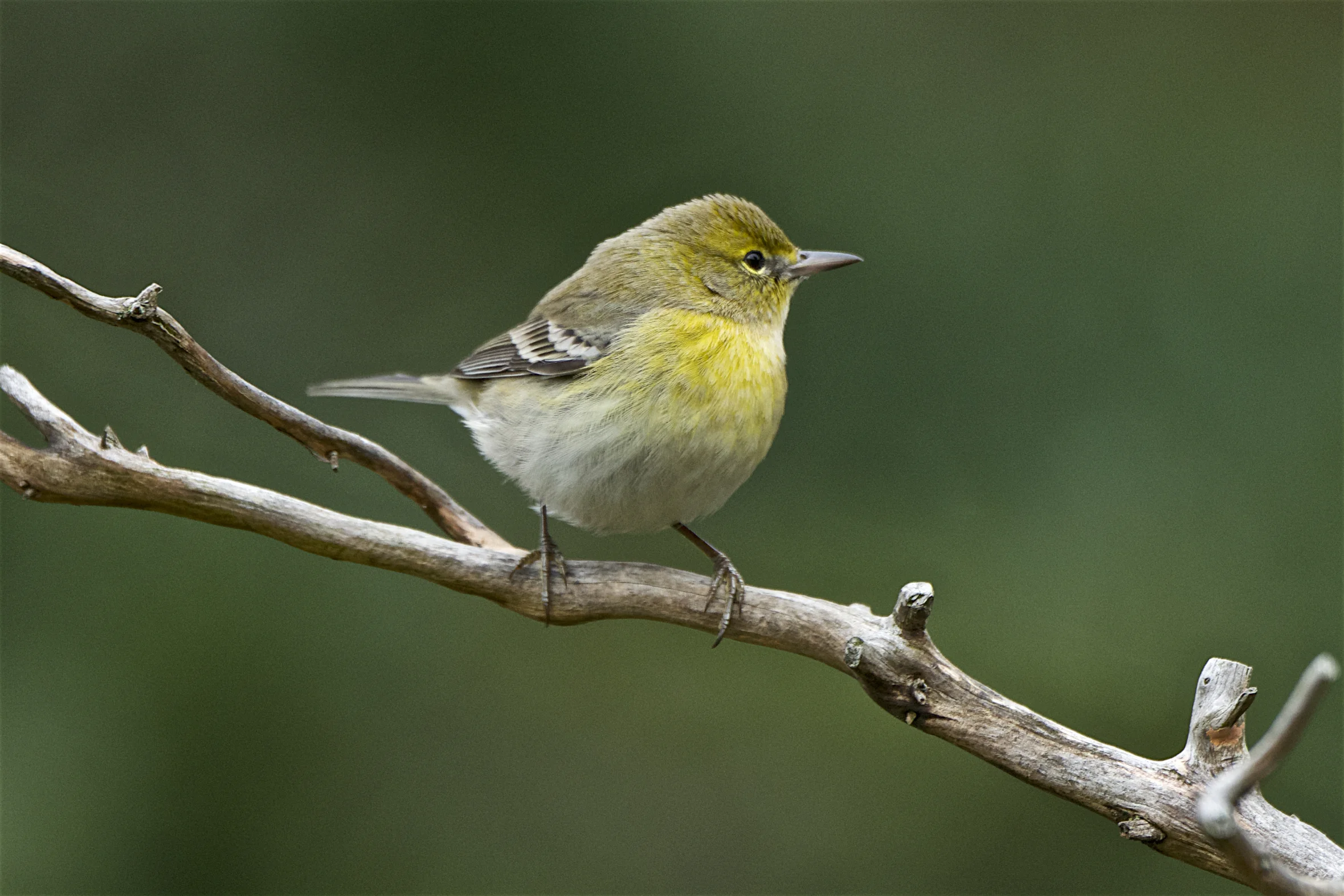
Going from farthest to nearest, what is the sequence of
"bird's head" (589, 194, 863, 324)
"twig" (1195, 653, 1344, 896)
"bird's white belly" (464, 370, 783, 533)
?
"bird's head" (589, 194, 863, 324) < "bird's white belly" (464, 370, 783, 533) < "twig" (1195, 653, 1344, 896)

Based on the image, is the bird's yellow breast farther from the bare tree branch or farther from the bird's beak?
the bare tree branch

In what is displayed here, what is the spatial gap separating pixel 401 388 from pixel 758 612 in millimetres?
1502

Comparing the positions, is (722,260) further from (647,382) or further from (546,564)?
(546,564)

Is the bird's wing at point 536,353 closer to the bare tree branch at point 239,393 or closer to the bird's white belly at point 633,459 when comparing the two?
the bird's white belly at point 633,459

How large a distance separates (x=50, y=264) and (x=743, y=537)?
311 centimetres

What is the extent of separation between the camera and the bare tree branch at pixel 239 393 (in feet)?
7.60

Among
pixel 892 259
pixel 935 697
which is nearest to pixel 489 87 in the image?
pixel 892 259

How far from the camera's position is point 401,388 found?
3.66m

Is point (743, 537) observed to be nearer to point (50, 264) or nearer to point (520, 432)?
point (520, 432)

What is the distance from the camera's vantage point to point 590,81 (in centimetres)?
489

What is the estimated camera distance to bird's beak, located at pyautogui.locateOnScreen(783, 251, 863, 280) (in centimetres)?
348

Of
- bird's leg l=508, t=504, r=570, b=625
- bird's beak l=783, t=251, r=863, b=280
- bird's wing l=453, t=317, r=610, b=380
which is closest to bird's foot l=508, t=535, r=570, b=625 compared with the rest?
bird's leg l=508, t=504, r=570, b=625

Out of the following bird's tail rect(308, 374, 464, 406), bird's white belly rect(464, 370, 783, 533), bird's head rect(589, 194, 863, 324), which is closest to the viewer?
bird's white belly rect(464, 370, 783, 533)

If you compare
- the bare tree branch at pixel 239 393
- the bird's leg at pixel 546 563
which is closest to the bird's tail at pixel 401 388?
the bare tree branch at pixel 239 393
